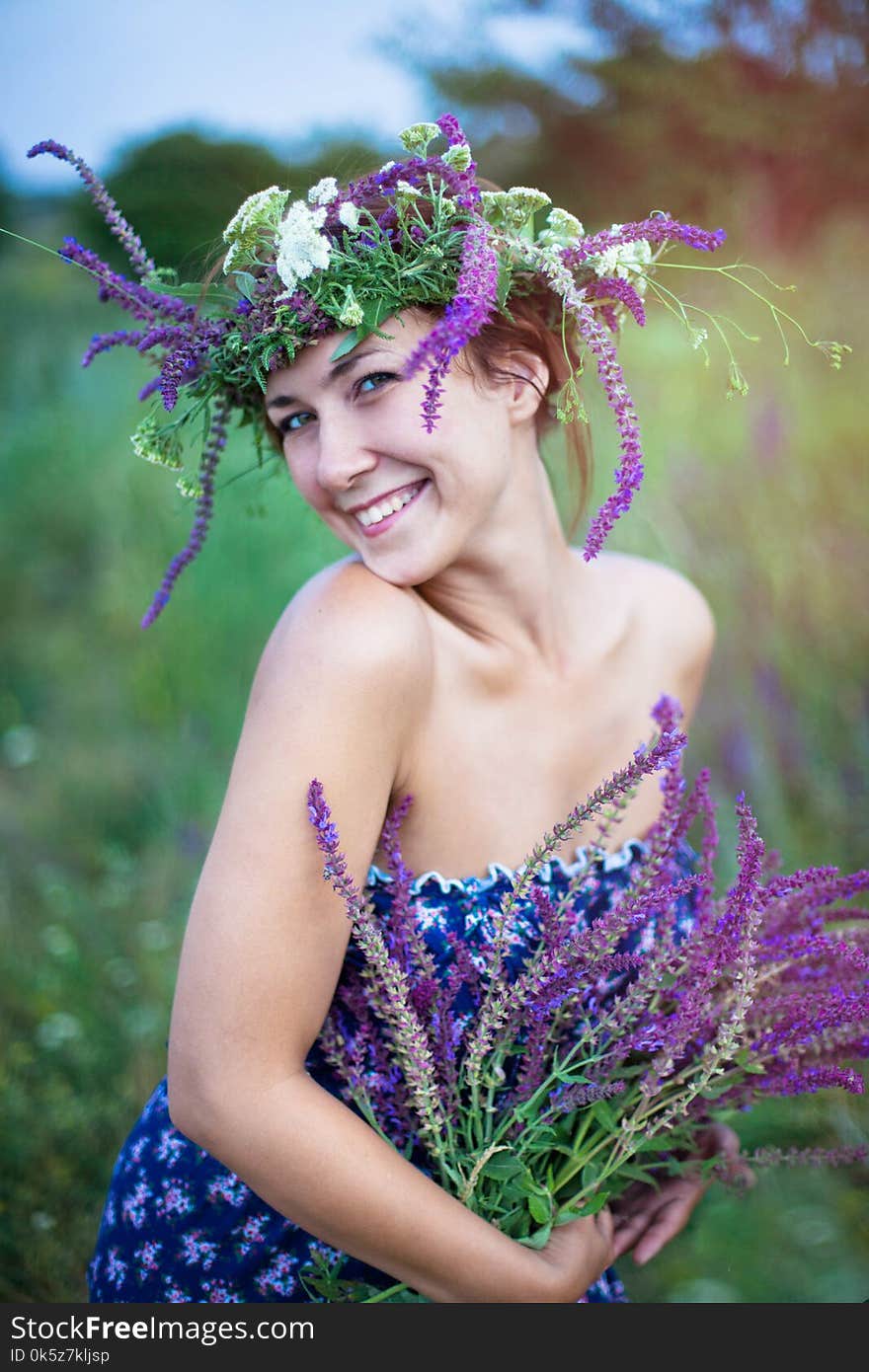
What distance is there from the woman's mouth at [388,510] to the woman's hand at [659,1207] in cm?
104

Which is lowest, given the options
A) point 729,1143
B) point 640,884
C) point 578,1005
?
point 729,1143

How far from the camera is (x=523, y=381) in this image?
1.64 metres

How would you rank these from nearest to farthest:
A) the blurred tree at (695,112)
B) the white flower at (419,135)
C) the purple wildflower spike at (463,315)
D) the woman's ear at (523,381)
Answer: the purple wildflower spike at (463,315) < the white flower at (419,135) < the woman's ear at (523,381) < the blurred tree at (695,112)

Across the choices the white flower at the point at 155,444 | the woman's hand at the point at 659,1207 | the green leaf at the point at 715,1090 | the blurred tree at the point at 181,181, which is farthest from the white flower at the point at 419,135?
the blurred tree at the point at 181,181

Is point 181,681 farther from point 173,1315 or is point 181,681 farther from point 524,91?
point 524,91

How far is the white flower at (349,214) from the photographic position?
4.46 ft

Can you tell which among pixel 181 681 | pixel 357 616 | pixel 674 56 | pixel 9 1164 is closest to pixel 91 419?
pixel 181 681

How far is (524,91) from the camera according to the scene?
5195mm

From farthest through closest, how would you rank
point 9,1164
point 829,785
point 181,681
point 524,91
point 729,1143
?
point 524,91
point 181,681
point 829,785
point 9,1164
point 729,1143

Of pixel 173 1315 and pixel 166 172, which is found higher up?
pixel 166 172

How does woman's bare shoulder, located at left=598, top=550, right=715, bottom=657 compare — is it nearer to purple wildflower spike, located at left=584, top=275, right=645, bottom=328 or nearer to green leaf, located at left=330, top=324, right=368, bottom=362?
purple wildflower spike, located at left=584, top=275, right=645, bottom=328

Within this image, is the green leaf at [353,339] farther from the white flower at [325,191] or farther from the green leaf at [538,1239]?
the green leaf at [538,1239]

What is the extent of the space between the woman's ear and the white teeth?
240mm

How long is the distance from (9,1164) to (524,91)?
4.99m
